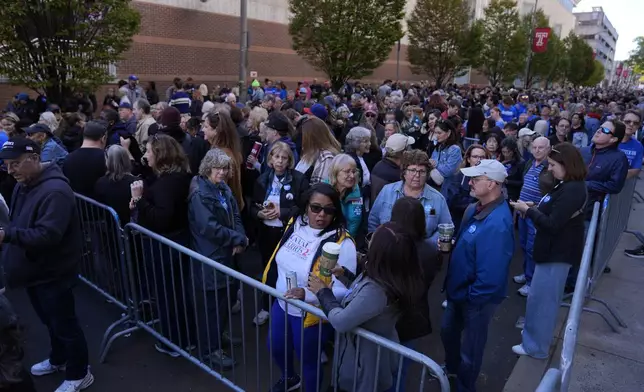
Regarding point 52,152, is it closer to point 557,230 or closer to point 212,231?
point 212,231

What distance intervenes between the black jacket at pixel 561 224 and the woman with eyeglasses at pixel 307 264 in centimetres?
181

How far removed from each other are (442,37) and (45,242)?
88.8ft

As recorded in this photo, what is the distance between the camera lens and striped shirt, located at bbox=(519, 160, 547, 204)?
17.3 feet

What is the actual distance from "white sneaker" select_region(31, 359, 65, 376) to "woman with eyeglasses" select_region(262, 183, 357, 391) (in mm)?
2011

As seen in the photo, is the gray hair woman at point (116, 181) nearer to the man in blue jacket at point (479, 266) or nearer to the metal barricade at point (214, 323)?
the metal barricade at point (214, 323)

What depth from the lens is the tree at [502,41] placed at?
3247 centimetres

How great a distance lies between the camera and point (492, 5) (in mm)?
33250

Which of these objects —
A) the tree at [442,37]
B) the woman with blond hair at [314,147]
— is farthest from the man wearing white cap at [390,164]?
the tree at [442,37]

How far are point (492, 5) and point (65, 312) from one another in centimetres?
3654

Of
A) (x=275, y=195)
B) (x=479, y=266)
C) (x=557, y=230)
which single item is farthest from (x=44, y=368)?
(x=557, y=230)

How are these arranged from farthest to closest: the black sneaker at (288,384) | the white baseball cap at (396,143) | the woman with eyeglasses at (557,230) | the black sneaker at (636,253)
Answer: the black sneaker at (636,253) → the white baseball cap at (396,143) → the woman with eyeglasses at (557,230) → the black sneaker at (288,384)

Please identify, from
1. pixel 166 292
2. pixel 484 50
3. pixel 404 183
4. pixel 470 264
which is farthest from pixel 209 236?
pixel 484 50

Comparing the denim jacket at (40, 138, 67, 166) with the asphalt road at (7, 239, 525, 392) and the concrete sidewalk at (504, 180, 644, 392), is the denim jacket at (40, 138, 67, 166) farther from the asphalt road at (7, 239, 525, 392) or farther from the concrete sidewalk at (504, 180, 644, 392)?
the concrete sidewalk at (504, 180, 644, 392)

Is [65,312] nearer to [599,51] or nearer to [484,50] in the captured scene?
[484,50]
